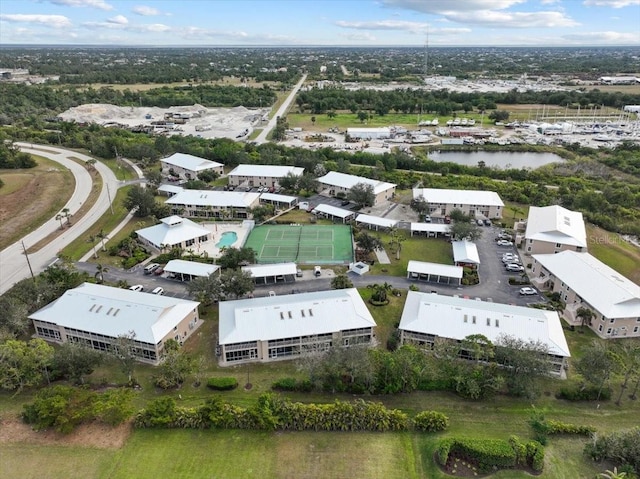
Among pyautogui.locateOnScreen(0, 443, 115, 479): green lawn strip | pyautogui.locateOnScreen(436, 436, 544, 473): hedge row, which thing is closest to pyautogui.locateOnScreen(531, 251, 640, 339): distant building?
pyautogui.locateOnScreen(436, 436, 544, 473): hedge row

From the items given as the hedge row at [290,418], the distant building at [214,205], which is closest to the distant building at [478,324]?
the hedge row at [290,418]

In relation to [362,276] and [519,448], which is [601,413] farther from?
[362,276]

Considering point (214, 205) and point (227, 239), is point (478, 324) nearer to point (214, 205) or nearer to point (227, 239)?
point (227, 239)

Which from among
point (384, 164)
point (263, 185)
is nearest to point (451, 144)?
point (384, 164)

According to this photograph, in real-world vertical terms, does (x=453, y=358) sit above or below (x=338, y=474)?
above

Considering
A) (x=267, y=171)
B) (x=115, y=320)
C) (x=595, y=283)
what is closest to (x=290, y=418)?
(x=115, y=320)

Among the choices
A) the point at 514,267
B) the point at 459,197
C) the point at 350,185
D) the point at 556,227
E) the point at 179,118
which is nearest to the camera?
the point at 514,267
